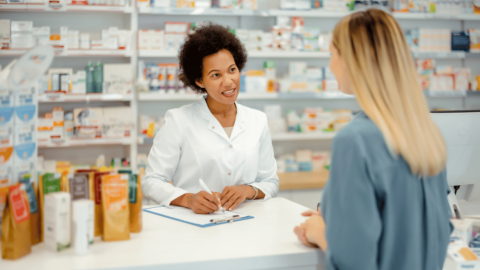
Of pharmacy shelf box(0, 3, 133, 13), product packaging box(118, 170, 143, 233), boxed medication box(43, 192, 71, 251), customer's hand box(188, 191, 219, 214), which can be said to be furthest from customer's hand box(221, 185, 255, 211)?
pharmacy shelf box(0, 3, 133, 13)

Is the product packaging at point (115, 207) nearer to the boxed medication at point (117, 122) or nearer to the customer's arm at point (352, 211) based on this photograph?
the customer's arm at point (352, 211)

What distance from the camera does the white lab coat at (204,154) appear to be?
6.99 ft

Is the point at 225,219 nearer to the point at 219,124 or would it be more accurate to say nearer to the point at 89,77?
the point at 219,124

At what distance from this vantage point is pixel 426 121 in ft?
3.66

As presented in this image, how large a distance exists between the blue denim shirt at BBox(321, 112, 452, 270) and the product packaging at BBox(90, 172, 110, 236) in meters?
0.71

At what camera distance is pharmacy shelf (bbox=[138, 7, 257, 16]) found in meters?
3.88

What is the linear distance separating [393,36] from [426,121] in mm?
240

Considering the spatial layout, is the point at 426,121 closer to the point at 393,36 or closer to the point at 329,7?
the point at 393,36

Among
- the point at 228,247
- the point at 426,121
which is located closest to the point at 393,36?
the point at 426,121

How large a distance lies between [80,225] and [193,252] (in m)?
0.34

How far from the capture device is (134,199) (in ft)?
4.63

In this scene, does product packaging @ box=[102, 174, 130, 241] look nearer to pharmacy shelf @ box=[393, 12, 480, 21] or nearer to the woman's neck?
the woman's neck

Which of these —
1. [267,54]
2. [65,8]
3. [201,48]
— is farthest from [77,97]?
[201,48]

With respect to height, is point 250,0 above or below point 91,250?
above
